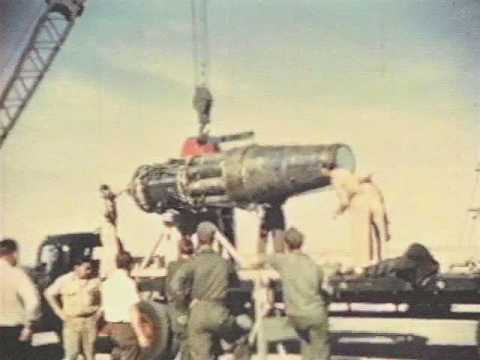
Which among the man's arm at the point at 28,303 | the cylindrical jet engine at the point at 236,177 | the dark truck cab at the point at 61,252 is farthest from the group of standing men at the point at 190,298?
the dark truck cab at the point at 61,252

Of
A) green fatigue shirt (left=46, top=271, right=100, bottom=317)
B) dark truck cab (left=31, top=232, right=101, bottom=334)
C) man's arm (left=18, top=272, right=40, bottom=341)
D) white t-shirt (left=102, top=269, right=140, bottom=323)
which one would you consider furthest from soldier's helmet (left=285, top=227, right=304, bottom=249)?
dark truck cab (left=31, top=232, right=101, bottom=334)

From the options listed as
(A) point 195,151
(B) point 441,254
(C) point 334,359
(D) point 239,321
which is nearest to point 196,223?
(A) point 195,151

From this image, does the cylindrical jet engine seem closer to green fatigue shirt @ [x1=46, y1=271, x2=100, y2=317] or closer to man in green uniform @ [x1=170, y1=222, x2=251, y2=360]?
man in green uniform @ [x1=170, y1=222, x2=251, y2=360]

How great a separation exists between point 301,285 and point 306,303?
0.41ft

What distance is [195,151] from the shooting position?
7531 millimetres

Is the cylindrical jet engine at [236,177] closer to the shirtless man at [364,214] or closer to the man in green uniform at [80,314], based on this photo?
the shirtless man at [364,214]

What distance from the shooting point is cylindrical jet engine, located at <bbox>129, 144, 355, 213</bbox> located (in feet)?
21.3

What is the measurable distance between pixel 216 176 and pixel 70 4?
283 centimetres

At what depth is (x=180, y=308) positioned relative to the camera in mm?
5777

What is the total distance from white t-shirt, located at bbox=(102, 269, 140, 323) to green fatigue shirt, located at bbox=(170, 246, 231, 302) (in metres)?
0.46

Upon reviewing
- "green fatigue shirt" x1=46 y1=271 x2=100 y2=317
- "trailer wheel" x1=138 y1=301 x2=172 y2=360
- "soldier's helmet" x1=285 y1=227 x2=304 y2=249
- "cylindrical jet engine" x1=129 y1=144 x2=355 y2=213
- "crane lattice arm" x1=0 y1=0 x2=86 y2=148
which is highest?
"crane lattice arm" x1=0 y1=0 x2=86 y2=148

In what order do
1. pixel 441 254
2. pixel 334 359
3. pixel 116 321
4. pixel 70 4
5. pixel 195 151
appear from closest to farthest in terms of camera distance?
pixel 116 321 < pixel 441 254 < pixel 334 359 < pixel 195 151 < pixel 70 4

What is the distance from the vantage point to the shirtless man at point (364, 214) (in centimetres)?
577

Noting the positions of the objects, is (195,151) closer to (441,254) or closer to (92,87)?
(92,87)
